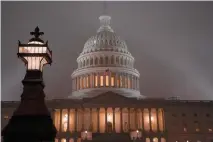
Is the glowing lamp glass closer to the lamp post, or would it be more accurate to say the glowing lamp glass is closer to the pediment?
the lamp post

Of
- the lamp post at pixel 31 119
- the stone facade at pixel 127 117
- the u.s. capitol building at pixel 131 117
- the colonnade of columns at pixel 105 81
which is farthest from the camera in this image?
the colonnade of columns at pixel 105 81

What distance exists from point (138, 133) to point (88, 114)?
12.8 metres

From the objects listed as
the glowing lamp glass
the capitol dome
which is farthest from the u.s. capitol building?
the glowing lamp glass

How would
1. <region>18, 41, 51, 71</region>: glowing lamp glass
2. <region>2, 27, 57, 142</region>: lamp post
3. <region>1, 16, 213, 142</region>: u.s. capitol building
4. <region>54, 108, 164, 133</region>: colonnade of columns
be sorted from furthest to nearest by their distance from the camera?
<region>54, 108, 164, 133</region>: colonnade of columns < <region>1, 16, 213, 142</region>: u.s. capitol building < <region>18, 41, 51, 71</region>: glowing lamp glass < <region>2, 27, 57, 142</region>: lamp post

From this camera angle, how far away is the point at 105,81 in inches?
3243

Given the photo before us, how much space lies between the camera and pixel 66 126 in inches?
2640

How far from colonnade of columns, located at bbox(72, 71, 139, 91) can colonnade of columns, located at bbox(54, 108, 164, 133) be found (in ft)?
45.6

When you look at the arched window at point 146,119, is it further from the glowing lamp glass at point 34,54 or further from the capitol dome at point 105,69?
the glowing lamp glass at point 34,54

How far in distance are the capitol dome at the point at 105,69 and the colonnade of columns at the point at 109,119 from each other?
10667mm

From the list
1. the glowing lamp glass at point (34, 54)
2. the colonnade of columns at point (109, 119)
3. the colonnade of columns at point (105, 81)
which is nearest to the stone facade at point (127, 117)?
the colonnade of columns at point (109, 119)

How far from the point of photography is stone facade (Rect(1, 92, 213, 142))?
66.9 m

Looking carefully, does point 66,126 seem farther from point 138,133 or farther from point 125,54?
point 125,54

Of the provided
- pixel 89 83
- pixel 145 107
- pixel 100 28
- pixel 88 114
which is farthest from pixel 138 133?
pixel 100 28

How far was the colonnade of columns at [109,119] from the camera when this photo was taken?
6662 cm
